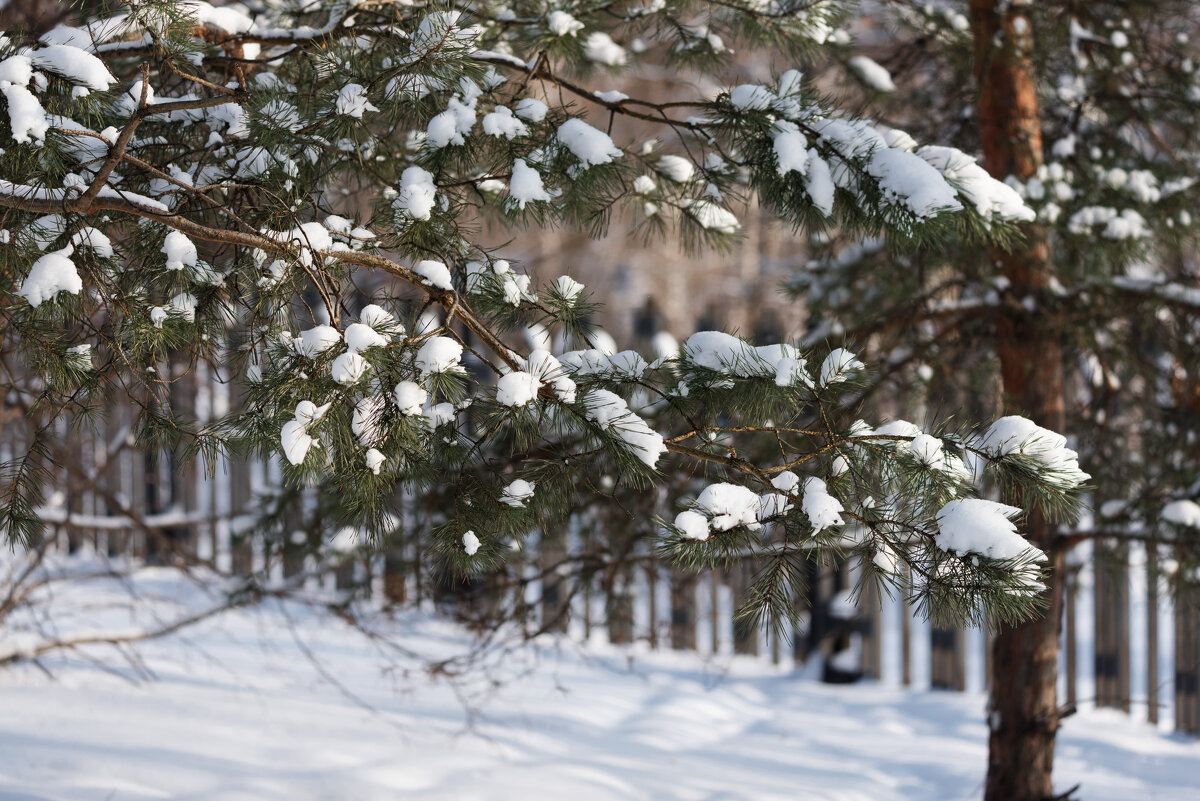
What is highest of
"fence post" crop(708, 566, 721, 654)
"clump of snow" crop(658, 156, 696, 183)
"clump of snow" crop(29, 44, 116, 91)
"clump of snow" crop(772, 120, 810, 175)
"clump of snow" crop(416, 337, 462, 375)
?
"clump of snow" crop(658, 156, 696, 183)

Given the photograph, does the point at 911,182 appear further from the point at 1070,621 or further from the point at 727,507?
the point at 1070,621

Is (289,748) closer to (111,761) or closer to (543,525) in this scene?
(111,761)

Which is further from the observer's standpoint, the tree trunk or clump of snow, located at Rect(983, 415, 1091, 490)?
the tree trunk

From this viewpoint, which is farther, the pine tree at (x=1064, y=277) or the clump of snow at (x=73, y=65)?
the pine tree at (x=1064, y=277)

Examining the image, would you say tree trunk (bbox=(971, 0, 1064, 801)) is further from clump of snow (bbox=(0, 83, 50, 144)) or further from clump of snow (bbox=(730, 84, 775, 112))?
clump of snow (bbox=(0, 83, 50, 144))

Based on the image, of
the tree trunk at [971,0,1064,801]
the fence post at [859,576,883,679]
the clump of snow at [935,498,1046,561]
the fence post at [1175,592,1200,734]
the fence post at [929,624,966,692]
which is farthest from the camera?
the fence post at [859,576,883,679]

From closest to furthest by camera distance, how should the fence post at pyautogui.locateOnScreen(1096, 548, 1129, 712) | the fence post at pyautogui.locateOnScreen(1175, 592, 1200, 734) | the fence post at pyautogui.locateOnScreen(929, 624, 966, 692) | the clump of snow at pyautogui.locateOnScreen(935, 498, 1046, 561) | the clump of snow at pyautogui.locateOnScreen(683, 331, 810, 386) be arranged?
the clump of snow at pyautogui.locateOnScreen(935, 498, 1046, 561) → the clump of snow at pyautogui.locateOnScreen(683, 331, 810, 386) → the fence post at pyautogui.locateOnScreen(1175, 592, 1200, 734) → the fence post at pyautogui.locateOnScreen(1096, 548, 1129, 712) → the fence post at pyautogui.locateOnScreen(929, 624, 966, 692)

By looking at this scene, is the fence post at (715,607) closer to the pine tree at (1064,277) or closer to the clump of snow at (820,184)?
the pine tree at (1064,277)

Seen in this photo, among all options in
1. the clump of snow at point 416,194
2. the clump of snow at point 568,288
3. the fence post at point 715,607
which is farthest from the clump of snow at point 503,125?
the fence post at point 715,607

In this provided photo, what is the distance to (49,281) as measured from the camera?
56.5 inches

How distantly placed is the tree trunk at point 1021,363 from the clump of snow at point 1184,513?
35cm

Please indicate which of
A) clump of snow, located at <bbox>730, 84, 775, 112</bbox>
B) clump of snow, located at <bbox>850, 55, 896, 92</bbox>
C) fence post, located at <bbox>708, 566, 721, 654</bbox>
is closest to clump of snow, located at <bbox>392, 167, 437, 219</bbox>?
clump of snow, located at <bbox>730, 84, 775, 112</bbox>

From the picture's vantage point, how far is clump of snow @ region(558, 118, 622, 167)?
1728 mm

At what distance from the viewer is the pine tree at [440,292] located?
4.78ft
